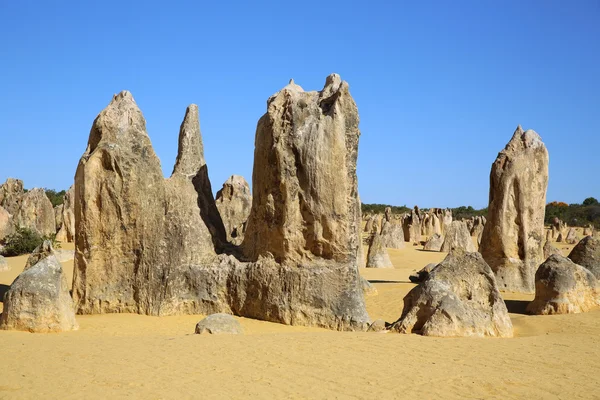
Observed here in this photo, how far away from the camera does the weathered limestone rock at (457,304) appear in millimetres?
8711

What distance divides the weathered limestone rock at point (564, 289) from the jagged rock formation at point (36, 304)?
763 cm

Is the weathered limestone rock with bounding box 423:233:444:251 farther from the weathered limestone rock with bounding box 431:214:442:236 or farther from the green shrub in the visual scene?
the green shrub

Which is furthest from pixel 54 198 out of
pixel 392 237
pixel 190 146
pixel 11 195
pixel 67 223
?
pixel 190 146

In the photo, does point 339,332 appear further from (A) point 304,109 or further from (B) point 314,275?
(A) point 304,109

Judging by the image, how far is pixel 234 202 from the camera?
17953 mm

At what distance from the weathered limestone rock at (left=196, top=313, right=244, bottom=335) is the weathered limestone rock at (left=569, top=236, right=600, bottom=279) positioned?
759 cm

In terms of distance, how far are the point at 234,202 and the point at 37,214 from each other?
1254cm

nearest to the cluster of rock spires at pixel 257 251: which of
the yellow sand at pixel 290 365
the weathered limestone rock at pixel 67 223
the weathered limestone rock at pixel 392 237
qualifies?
the yellow sand at pixel 290 365

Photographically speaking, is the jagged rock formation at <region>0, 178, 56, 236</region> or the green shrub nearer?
the green shrub

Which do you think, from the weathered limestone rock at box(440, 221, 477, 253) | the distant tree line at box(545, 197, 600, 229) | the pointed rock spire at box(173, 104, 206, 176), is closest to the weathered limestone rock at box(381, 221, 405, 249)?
the weathered limestone rock at box(440, 221, 477, 253)

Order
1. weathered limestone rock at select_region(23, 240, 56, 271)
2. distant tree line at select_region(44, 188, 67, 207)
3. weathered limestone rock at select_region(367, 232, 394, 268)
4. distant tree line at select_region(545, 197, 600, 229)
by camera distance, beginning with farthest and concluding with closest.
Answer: distant tree line at select_region(545, 197, 600, 229) < distant tree line at select_region(44, 188, 67, 207) < weathered limestone rock at select_region(367, 232, 394, 268) < weathered limestone rock at select_region(23, 240, 56, 271)

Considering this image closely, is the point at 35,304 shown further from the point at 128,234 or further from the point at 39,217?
the point at 39,217

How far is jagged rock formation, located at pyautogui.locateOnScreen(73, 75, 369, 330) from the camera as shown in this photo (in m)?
9.77

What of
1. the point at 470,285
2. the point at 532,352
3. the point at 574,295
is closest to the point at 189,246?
the point at 470,285
